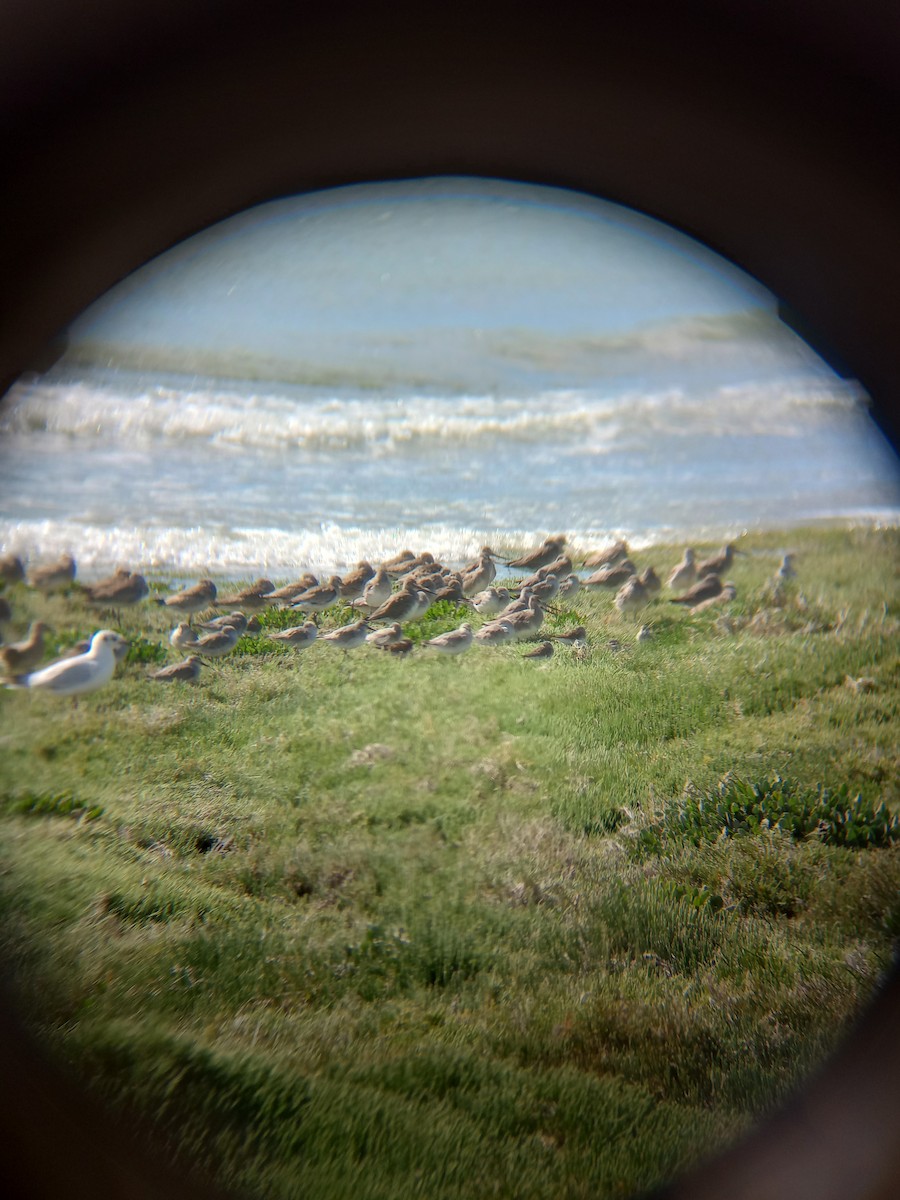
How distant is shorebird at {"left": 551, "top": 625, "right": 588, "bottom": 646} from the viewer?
102cm

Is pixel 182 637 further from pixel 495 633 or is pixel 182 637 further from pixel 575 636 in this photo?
pixel 575 636

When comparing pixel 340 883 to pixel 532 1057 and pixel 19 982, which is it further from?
Result: pixel 19 982

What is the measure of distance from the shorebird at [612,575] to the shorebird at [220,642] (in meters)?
0.46

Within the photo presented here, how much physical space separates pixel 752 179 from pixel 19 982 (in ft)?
4.09

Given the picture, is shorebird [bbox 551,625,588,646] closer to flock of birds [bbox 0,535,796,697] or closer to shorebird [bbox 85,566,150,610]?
flock of birds [bbox 0,535,796,697]

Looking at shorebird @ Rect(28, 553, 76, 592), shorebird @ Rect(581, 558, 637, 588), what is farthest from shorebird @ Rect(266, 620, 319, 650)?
shorebird @ Rect(581, 558, 637, 588)

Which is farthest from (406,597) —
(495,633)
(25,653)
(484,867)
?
(25,653)

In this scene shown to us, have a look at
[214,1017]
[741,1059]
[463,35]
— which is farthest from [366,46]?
[741,1059]

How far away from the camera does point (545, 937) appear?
38.1 inches

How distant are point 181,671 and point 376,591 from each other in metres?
0.27

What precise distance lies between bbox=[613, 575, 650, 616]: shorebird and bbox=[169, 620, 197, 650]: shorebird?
0.54m

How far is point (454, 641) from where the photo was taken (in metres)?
1.02

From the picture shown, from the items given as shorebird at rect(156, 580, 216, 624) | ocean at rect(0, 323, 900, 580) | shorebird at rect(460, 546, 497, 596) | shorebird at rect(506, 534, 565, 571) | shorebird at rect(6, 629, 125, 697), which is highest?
ocean at rect(0, 323, 900, 580)

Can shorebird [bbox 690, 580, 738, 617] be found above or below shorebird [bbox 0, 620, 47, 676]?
above
